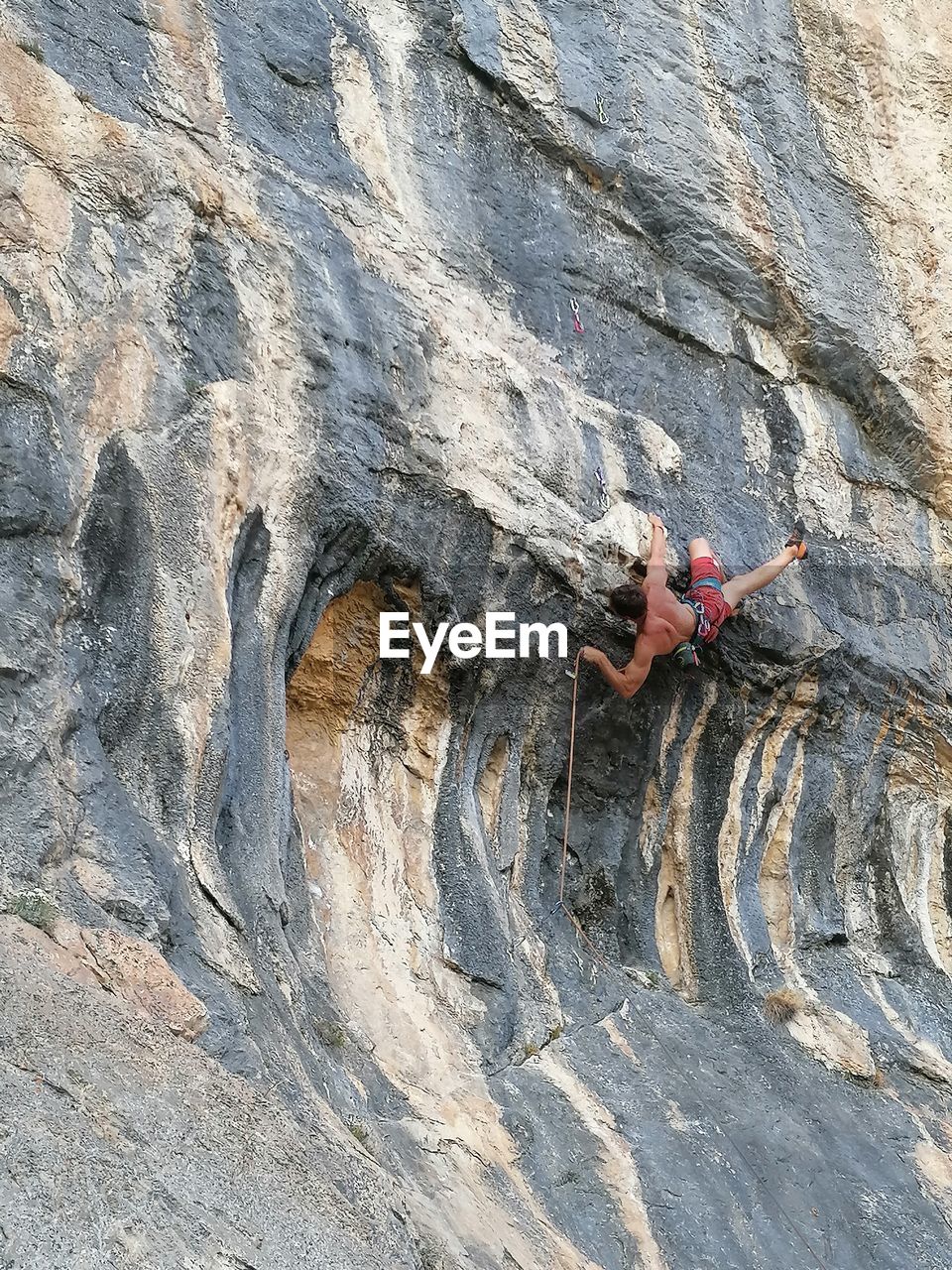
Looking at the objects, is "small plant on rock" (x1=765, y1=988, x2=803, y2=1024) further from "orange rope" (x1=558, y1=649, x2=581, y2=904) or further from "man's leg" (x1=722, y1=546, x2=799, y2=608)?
"man's leg" (x1=722, y1=546, x2=799, y2=608)

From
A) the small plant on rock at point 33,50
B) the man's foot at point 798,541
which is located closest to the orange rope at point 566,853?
the man's foot at point 798,541

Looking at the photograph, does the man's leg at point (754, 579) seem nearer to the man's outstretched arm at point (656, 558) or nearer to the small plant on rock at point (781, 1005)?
the man's outstretched arm at point (656, 558)

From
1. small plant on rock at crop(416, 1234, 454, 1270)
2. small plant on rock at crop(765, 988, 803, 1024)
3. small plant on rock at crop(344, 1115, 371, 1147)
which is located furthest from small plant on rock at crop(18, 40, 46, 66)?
small plant on rock at crop(765, 988, 803, 1024)

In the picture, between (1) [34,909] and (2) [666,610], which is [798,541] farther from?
(1) [34,909]

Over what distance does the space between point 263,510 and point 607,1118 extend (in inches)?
125

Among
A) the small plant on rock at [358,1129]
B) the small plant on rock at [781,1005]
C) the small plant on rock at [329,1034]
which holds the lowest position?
the small plant on rock at [358,1129]

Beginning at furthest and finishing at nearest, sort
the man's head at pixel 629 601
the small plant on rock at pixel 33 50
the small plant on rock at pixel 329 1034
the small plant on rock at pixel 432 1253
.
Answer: the man's head at pixel 629 601, the small plant on rock at pixel 33 50, the small plant on rock at pixel 329 1034, the small plant on rock at pixel 432 1253

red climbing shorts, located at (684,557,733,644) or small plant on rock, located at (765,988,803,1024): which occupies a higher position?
red climbing shorts, located at (684,557,733,644)

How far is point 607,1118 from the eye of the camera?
6.48 meters

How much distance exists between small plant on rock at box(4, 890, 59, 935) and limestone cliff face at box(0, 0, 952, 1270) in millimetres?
16

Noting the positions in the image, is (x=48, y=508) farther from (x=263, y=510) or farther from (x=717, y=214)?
(x=717, y=214)

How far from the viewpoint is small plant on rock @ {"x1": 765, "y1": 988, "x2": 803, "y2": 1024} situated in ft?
25.5

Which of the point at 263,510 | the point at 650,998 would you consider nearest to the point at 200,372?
the point at 263,510

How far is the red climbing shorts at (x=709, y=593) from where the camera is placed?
782 centimetres
